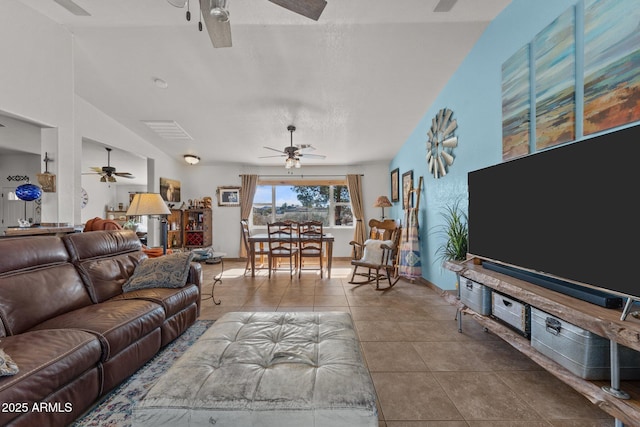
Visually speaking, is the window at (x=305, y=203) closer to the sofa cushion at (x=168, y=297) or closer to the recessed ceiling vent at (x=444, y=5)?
the sofa cushion at (x=168, y=297)

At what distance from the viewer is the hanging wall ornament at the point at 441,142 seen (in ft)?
10.3

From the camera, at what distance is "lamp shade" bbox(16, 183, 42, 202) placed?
286 centimetres

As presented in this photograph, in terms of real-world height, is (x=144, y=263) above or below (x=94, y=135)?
below

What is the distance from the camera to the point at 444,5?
87.3 inches

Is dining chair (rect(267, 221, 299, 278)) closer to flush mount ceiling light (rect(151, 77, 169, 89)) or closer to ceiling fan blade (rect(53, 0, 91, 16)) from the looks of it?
flush mount ceiling light (rect(151, 77, 169, 89))

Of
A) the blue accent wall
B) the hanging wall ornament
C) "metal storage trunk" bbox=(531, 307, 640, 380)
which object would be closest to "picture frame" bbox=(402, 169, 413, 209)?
the blue accent wall

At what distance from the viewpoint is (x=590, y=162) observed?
1.37 meters

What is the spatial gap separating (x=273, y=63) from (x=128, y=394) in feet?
10.4

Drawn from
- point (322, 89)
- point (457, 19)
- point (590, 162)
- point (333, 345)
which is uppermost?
point (457, 19)

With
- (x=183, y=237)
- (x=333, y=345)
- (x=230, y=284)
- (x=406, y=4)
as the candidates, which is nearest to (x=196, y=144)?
(x=183, y=237)

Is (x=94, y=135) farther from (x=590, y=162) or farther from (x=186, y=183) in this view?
(x=590, y=162)

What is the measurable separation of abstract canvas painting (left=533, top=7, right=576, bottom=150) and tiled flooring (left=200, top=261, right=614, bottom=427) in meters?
1.59

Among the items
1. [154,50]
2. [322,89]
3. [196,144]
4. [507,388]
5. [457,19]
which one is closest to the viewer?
[507,388]

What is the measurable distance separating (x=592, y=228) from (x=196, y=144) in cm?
566
